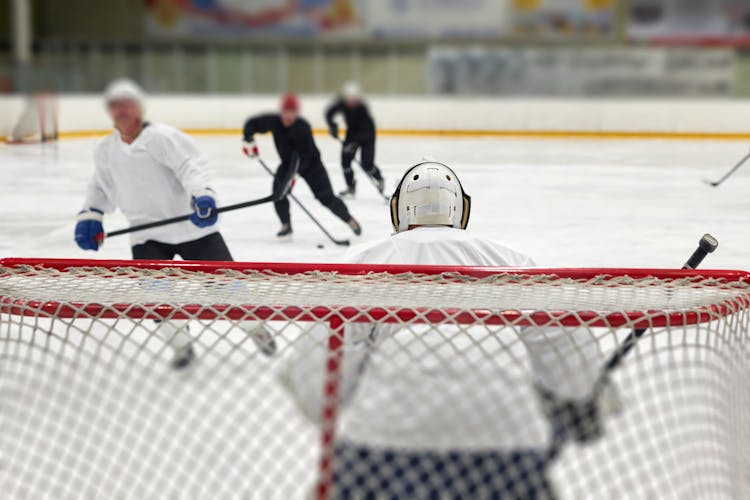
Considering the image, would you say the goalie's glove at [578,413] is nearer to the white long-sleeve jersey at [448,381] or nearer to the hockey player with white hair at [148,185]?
the white long-sleeve jersey at [448,381]

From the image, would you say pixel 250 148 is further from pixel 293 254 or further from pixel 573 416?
pixel 573 416

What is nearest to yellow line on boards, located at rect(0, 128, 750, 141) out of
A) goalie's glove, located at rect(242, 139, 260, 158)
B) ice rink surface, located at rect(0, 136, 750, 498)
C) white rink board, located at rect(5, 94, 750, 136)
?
white rink board, located at rect(5, 94, 750, 136)

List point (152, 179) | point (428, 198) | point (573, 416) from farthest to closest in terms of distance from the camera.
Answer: point (152, 179) → point (428, 198) → point (573, 416)

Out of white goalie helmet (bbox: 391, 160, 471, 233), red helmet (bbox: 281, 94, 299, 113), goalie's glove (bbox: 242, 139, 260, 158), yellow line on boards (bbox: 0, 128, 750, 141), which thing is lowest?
yellow line on boards (bbox: 0, 128, 750, 141)

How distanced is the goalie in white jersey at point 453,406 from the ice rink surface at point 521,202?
2133mm

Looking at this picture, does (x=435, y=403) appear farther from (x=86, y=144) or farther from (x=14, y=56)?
(x=14, y=56)

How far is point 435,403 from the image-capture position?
4.33 ft

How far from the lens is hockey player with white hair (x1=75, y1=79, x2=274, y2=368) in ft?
10.5

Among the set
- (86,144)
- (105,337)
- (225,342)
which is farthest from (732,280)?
(86,144)

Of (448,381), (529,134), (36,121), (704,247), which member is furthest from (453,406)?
(529,134)

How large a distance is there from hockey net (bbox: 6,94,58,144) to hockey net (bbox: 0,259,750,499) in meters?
12.5

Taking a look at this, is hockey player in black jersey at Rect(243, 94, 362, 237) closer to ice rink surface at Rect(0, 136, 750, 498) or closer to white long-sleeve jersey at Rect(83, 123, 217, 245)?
ice rink surface at Rect(0, 136, 750, 498)

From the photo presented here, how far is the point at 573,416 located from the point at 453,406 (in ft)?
0.66

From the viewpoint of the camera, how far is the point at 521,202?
787 cm
